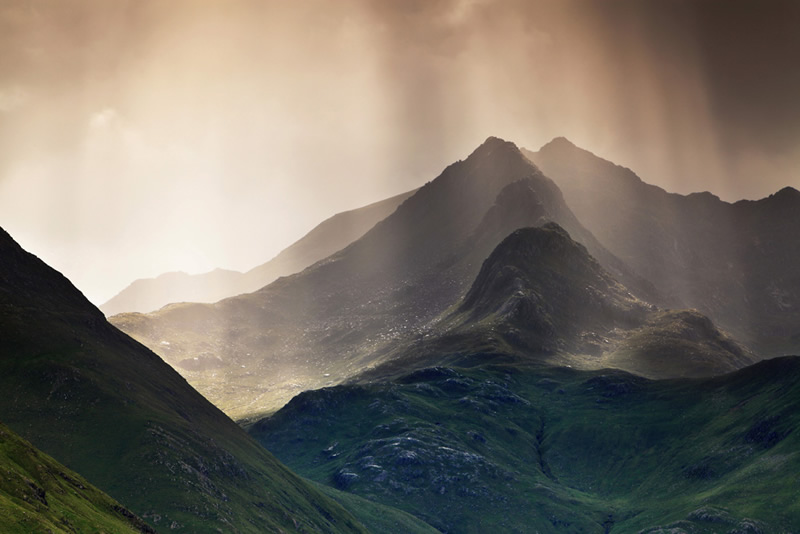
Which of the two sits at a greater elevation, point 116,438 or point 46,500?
point 116,438

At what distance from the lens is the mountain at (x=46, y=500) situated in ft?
317

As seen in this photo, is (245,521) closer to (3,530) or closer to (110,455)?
(110,455)

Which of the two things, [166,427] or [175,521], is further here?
[166,427]

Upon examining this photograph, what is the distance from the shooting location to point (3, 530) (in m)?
90.9

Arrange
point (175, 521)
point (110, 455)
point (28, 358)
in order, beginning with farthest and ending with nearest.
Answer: point (28, 358) < point (110, 455) < point (175, 521)

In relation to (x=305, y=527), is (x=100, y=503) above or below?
above

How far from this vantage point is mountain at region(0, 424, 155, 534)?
96.6m

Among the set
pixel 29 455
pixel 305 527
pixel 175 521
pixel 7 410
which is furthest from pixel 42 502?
pixel 305 527

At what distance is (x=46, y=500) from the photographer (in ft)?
362

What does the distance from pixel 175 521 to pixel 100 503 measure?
33277mm

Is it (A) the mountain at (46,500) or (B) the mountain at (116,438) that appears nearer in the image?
(A) the mountain at (46,500)

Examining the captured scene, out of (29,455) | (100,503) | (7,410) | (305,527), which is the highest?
(7,410)

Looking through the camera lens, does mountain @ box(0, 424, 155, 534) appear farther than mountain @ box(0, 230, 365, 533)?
No

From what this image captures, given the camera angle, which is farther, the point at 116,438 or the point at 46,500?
the point at 116,438
